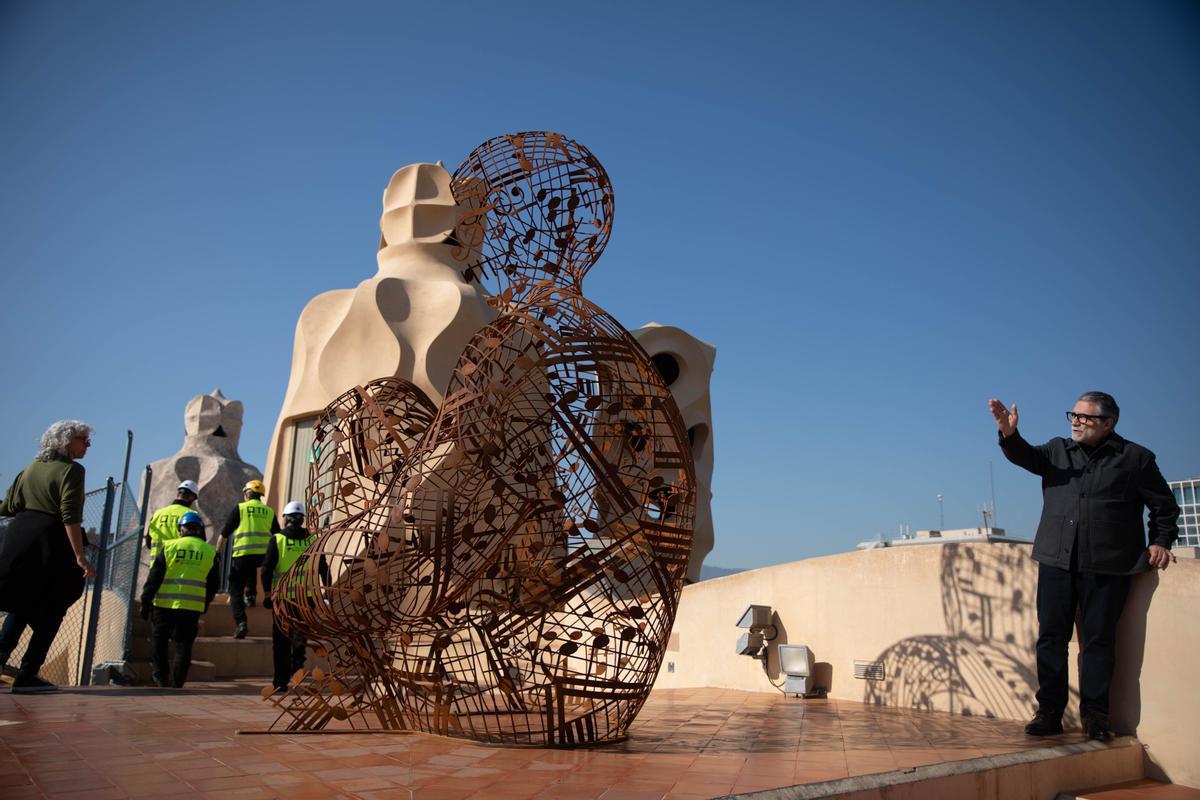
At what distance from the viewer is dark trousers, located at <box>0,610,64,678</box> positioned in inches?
222

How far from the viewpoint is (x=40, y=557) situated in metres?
5.76

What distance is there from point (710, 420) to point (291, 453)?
16.4 metres

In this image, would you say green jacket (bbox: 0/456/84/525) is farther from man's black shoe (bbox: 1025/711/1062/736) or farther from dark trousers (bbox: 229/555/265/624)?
man's black shoe (bbox: 1025/711/1062/736)

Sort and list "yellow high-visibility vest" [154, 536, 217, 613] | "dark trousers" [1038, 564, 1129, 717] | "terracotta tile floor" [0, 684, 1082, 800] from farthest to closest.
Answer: "yellow high-visibility vest" [154, 536, 217, 613]
"dark trousers" [1038, 564, 1129, 717]
"terracotta tile floor" [0, 684, 1082, 800]

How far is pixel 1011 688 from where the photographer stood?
5.49 metres

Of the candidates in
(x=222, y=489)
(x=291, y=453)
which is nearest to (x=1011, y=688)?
(x=291, y=453)

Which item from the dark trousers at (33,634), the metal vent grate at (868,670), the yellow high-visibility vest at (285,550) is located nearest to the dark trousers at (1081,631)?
the metal vent grate at (868,670)

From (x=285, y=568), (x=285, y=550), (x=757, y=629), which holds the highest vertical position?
(x=285, y=550)

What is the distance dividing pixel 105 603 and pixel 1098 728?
25.7 ft

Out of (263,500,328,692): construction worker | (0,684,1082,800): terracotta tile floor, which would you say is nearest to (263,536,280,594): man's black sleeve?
(263,500,328,692): construction worker

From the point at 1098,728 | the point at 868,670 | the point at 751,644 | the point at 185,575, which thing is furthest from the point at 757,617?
the point at 185,575

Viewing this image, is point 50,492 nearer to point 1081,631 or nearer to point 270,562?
Result: point 270,562

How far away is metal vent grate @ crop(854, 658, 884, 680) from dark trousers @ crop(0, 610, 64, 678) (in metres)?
5.37

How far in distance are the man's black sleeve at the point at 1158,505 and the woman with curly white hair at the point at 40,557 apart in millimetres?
6112
